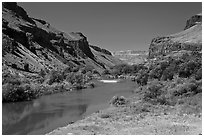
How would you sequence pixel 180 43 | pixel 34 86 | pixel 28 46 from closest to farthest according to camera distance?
1. pixel 34 86
2. pixel 28 46
3. pixel 180 43

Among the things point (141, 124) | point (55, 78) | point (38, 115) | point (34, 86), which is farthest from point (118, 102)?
point (55, 78)

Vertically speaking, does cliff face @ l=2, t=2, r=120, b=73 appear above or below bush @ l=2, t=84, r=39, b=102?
above

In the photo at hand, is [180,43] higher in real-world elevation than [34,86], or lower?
higher

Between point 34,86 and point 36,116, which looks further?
point 34,86

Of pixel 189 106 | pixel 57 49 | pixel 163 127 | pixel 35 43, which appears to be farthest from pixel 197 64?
pixel 57 49

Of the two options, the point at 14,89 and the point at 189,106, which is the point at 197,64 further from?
the point at 14,89

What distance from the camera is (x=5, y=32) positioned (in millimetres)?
98812

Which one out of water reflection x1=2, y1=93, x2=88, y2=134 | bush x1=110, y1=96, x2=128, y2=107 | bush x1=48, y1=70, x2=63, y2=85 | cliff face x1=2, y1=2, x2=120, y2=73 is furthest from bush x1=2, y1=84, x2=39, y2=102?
Answer: cliff face x1=2, y1=2, x2=120, y2=73

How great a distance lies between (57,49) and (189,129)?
396ft

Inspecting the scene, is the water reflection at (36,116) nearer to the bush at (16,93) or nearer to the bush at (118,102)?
the bush at (16,93)

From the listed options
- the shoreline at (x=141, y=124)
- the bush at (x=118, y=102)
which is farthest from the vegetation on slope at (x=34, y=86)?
the shoreline at (x=141, y=124)

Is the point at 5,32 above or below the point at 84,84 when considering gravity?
above

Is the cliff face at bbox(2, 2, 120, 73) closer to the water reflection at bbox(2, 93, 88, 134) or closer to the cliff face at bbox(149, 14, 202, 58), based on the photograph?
the water reflection at bbox(2, 93, 88, 134)

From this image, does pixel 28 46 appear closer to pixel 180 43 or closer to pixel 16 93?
pixel 16 93
